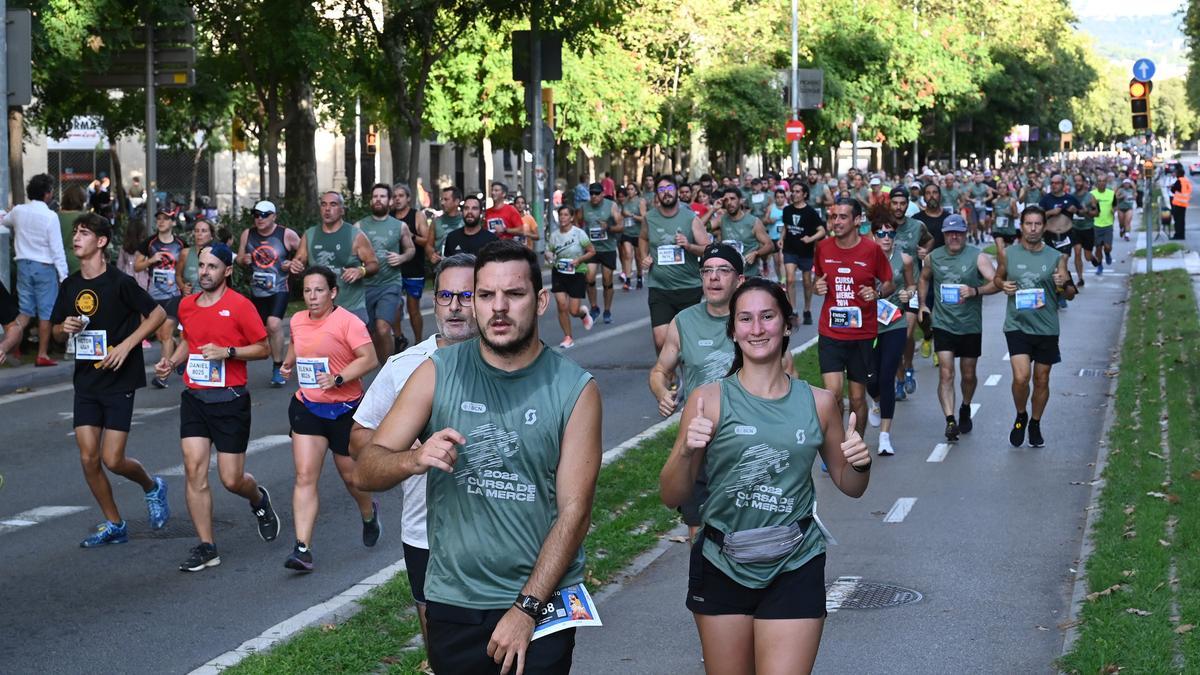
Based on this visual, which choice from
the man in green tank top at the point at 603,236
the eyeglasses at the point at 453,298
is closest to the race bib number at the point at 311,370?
the eyeglasses at the point at 453,298

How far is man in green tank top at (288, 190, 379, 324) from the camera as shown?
48.4ft

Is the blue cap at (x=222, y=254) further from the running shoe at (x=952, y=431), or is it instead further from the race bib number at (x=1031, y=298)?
the running shoe at (x=952, y=431)

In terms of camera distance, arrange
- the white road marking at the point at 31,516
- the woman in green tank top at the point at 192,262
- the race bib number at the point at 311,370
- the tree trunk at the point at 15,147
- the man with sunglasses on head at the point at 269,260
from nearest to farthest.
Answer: the race bib number at the point at 311,370 → the white road marking at the point at 31,516 → the woman in green tank top at the point at 192,262 → the man with sunglasses on head at the point at 269,260 → the tree trunk at the point at 15,147

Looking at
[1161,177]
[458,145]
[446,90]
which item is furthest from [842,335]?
[1161,177]

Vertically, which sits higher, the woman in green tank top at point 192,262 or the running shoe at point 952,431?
the woman in green tank top at point 192,262

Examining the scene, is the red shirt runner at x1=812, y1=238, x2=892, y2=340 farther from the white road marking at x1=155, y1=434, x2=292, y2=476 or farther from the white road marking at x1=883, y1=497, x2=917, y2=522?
the white road marking at x1=155, y1=434, x2=292, y2=476

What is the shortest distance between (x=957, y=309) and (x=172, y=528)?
6.41 meters

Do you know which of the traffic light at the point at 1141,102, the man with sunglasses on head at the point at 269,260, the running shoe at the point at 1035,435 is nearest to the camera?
the running shoe at the point at 1035,435

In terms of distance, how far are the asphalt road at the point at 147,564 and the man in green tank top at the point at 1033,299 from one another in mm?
2989

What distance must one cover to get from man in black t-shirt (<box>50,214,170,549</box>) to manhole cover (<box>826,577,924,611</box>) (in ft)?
12.8

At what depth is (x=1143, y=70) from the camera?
2902 centimetres

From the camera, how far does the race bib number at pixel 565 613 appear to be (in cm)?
421

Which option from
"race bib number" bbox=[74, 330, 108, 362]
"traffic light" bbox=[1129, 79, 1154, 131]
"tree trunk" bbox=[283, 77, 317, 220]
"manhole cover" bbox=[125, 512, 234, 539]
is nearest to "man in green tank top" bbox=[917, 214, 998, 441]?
"manhole cover" bbox=[125, 512, 234, 539]

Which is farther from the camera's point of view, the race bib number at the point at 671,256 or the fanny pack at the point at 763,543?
the race bib number at the point at 671,256
